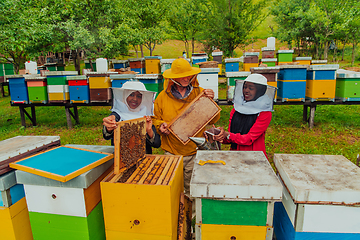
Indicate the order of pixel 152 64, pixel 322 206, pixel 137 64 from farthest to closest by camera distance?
1. pixel 137 64
2. pixel 152 64
3. pixel 322 206

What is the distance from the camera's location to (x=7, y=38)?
738 centimetres

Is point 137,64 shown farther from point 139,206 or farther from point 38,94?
point 139,206

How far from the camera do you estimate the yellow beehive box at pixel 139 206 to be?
1.45 metres

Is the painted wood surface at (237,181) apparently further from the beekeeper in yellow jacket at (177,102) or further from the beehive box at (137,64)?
the beehive box at (137,64)

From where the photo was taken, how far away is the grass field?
5.88 meters

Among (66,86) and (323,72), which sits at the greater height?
(323,72)

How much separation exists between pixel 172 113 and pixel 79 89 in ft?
17.5

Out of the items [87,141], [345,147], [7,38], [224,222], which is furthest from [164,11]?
[224,222]

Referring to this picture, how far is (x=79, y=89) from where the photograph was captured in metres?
7.09

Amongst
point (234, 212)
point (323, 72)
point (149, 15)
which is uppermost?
point (149, 15)

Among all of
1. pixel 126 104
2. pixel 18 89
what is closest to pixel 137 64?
pixel 18 89

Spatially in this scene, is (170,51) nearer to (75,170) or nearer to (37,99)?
(37,99)

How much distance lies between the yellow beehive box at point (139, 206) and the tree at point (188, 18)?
63.5 feet

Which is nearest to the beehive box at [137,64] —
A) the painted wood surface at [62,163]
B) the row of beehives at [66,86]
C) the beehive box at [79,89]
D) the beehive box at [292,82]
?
the row of beehives at [66,86]
